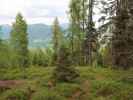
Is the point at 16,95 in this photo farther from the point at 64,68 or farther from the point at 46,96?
the point at 64,68

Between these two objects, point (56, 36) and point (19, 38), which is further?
point (56, 36)

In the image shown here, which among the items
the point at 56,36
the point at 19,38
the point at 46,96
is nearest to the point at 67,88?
the point at 46,96

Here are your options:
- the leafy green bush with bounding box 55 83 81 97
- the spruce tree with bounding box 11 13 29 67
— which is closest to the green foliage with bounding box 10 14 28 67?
the spruce tree with bounding box 11 13 29 67

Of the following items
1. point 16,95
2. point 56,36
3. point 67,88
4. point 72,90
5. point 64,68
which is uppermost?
point 56,36

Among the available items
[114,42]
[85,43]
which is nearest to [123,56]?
[114,42]

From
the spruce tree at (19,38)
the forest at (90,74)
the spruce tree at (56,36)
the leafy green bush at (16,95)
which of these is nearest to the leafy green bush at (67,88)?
the forest at (90,74)

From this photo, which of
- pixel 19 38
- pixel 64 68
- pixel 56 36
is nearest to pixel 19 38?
pixel 19 38

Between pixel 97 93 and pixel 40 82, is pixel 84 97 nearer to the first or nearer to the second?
pixel 97 93

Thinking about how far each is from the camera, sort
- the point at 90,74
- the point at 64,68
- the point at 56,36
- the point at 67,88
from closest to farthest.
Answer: the point at 67,88 < the point at 64,68 < the point at 90,74 < the point at 56,36

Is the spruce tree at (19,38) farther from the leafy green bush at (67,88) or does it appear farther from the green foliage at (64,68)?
the leafy green bush at (67,88)

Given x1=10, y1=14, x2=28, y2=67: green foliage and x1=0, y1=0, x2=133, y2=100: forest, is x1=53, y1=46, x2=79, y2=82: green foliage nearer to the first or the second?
x1=0, y1=0, x2=133, y2=100: forest

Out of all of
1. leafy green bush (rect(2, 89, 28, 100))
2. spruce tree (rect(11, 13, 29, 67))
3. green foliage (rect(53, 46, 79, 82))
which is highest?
spruce tree (rect(11, 13, 29, 67))

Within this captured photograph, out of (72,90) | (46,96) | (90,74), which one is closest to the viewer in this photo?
(46,96)

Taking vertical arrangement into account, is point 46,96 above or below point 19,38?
below
